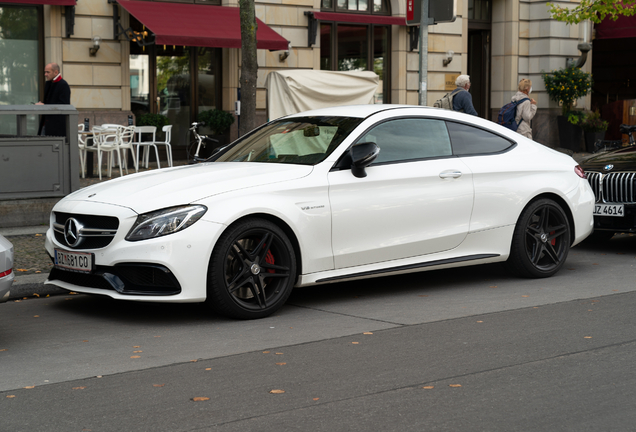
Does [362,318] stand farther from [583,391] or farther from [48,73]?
[48,73]

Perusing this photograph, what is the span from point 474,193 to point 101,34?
39.8 ft

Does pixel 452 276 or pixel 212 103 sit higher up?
pixel 212 103

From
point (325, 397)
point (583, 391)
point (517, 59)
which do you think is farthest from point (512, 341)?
point (517, 59)

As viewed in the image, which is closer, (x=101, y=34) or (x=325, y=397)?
(x=325, y=397)

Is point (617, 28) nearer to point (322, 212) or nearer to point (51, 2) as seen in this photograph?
point (51, 2)

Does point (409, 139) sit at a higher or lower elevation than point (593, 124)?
lower

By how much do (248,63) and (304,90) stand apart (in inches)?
235

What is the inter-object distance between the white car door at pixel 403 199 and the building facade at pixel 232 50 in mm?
10071

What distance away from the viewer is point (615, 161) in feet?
32.0

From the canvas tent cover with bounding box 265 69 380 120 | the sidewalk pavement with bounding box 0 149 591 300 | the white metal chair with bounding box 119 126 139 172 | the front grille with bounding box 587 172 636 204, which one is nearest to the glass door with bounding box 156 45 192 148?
the white metal chair with bounding box 119 126 139 172

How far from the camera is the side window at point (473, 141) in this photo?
757cm

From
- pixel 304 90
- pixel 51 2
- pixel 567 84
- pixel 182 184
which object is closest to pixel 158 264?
pixel 182 184

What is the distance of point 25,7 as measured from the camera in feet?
55.5

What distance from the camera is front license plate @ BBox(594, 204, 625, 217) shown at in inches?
367
